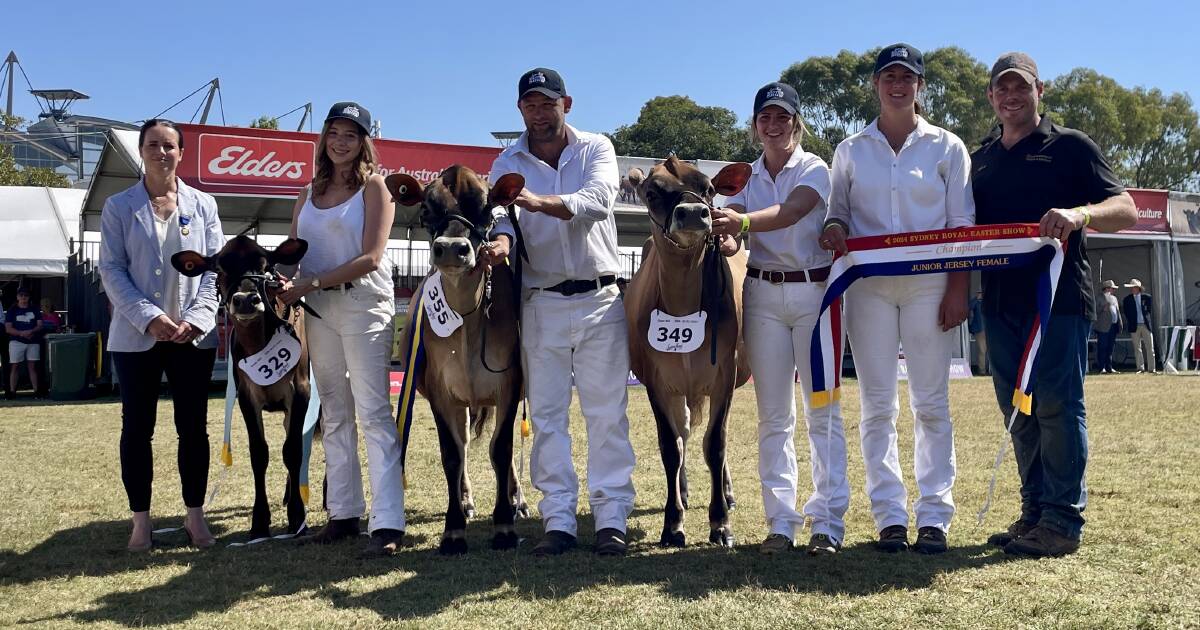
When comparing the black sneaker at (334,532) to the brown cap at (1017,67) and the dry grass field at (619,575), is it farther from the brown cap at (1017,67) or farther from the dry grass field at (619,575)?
the brown cap at (1017,67)

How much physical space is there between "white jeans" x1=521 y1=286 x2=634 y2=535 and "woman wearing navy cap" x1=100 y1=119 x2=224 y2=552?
1887 mm

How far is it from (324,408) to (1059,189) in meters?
4.21

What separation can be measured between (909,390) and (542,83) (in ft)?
8.39

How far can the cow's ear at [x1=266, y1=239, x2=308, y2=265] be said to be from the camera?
5.26m

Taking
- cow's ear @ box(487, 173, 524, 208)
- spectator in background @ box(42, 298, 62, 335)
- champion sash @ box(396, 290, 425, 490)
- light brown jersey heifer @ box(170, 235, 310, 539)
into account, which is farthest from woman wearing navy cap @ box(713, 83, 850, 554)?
spectator in background @ box(42, 298, 62, 335)

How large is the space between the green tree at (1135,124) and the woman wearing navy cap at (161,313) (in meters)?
46.9

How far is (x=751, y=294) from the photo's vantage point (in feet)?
17.3

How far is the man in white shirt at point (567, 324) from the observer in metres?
5.27

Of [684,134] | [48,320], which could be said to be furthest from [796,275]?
[684,134]

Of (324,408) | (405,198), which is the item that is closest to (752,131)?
(405,198)

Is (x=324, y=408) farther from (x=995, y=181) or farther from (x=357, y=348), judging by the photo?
(x=995, y=181)

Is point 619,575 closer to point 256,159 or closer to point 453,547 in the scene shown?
point 453,547

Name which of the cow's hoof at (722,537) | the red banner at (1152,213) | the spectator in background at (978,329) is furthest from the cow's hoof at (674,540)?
the red banner at (1152,213)

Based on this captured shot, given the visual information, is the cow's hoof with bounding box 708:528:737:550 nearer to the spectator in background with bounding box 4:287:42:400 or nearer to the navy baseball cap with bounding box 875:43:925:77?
the navy baseball cap with bounding box 875:43:925:77
